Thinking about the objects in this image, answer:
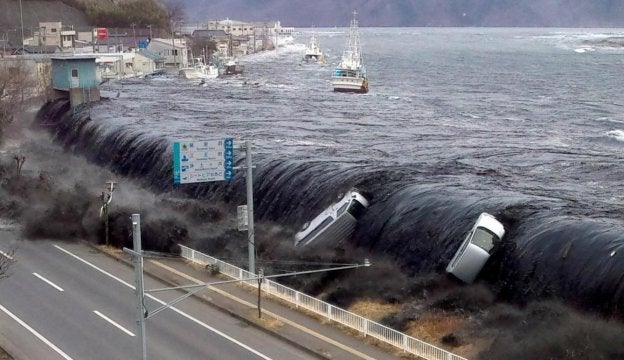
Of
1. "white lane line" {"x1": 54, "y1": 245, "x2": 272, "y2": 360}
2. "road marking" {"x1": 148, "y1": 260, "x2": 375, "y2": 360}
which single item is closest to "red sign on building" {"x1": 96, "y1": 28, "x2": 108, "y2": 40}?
"white lane line" {"x1": 54, "y1": 245, "x2": 272, "y2": 360}

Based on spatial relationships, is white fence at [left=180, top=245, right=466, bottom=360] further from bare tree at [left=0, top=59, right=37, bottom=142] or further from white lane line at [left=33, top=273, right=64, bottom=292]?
bare tree at [left=0, top=59, right=37, bottom=142]

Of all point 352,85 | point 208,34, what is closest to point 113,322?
point 352,85

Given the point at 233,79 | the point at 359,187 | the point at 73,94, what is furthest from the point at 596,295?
the point at 233,79

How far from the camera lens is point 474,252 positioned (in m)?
25.7

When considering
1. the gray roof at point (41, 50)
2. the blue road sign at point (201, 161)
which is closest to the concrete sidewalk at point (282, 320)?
the blue road sign at point (201, 161)

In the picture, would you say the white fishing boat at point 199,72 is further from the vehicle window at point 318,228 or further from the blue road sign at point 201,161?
the blue road sign at point 201,161

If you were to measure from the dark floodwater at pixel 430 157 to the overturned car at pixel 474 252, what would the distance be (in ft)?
1.34

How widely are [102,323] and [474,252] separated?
1123 cm

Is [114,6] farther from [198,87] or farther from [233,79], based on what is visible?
[198,87]

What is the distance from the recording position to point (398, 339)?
68.7 ft

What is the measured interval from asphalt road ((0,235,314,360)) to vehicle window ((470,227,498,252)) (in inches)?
299

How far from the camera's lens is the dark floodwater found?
84.5 ft

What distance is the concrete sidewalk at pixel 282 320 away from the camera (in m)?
20.9

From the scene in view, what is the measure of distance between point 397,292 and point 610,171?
61.0 ft
